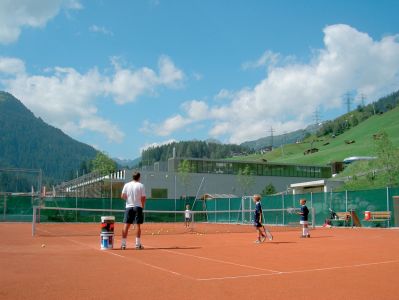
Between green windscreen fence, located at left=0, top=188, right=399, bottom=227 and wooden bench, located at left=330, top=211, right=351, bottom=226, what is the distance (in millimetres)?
448

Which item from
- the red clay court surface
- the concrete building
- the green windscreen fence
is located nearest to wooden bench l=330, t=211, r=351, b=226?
the green windscreen fence

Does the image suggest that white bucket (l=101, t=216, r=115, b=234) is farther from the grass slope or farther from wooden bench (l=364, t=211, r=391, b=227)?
the grass slope

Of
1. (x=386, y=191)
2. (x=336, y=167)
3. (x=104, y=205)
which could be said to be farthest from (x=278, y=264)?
(x=336, y=167)

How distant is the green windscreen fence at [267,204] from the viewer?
2805 centimetres

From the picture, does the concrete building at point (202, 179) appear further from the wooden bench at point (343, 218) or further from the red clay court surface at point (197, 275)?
the red clay court surface at point (197, 275)

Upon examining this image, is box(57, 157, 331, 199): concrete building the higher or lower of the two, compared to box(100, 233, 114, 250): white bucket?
higher

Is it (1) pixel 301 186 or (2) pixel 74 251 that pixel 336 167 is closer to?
(1) pixel 301 186

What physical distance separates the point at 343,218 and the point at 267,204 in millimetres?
9309

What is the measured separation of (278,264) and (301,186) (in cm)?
4450

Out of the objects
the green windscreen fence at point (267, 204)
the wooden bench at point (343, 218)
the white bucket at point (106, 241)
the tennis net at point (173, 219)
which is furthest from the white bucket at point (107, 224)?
the tennis net at point (173, 219)

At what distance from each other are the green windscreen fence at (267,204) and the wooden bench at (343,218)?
0.45m

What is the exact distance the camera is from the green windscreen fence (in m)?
28.0

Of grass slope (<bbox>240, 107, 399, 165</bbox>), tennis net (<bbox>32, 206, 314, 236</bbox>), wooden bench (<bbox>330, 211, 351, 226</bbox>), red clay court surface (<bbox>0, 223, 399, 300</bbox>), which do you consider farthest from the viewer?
grass slope (<bbox>240, 107, 399, 165</bbox>)

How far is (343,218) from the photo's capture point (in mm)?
29344
